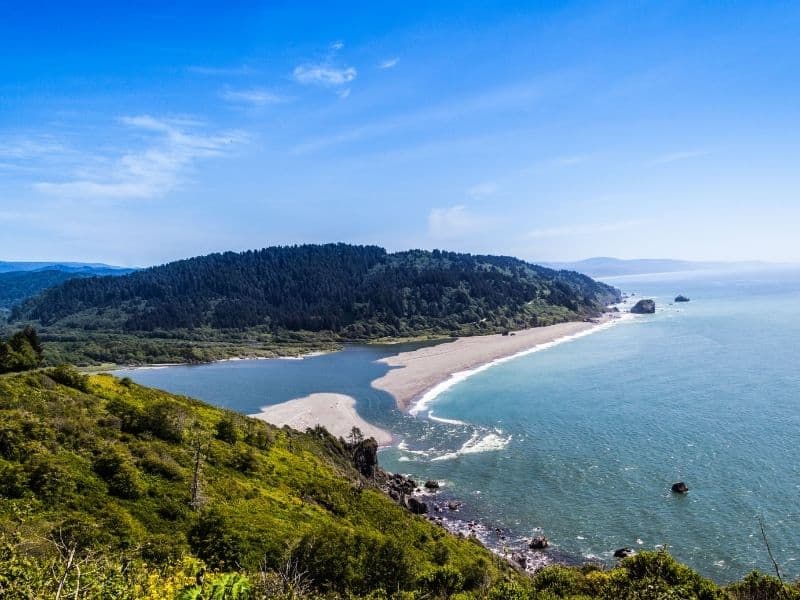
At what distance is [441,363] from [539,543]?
3974 inches

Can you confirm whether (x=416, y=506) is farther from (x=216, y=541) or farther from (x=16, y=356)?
→ (x=16, y=356)

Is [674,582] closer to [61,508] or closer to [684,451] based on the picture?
[61,508]

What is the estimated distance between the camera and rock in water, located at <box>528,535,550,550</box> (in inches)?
1898

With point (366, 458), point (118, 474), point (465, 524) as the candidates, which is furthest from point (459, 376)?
point (118, 474)

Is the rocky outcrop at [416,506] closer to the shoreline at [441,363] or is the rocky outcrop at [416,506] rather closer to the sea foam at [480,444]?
the sea foam at [480,444]

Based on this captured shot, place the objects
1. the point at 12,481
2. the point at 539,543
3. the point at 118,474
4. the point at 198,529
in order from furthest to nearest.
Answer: the point at 539,543, the point at 118,474, the point at 198,529, the point at 12,481

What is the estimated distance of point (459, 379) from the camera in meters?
126

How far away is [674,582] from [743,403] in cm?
6993

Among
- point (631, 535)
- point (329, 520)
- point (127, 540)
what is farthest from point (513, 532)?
point (127, 540)

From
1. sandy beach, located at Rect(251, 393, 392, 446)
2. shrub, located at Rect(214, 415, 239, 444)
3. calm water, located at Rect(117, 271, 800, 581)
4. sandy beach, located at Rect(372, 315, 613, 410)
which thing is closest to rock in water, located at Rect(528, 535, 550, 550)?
calm water, located at Rect(117, 271, 800, 581)

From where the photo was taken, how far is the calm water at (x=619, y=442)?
162ft

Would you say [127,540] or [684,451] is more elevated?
[127,540]

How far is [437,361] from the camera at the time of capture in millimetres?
153000

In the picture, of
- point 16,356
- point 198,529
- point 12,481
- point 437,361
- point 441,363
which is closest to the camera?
point 12,481
